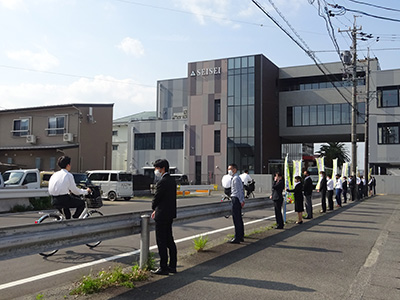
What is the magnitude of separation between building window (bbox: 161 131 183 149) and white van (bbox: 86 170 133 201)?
92.4 ft

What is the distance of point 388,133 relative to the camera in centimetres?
4519

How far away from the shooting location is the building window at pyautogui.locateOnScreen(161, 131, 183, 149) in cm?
5313

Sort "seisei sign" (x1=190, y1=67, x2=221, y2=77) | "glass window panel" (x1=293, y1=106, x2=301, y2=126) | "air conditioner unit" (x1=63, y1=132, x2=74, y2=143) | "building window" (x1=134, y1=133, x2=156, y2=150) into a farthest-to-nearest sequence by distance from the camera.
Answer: "building window" (x1=134, y1=133, x2=156, y2=150)
"glass window panel" (x1=293, y1=106, x2=301, y2=126)
"seisei sign" (x1=190, y1=67, x2=221, y2=77)
"air conditioner unit" (x1=63, y1=132, x2=74, y2=143)

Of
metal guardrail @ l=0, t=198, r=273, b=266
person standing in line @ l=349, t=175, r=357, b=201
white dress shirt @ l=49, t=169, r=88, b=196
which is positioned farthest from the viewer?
person standing in line @ l=349, t=175, r=357, b=201

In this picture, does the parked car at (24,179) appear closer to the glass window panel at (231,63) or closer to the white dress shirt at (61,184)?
the white dress shirt at (61,184)

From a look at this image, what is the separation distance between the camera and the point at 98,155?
36.5m

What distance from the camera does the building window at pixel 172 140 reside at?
53.1m

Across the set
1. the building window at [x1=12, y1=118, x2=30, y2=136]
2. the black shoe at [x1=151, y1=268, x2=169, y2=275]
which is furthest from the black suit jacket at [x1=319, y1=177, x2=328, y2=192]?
the building window at [x1=12, y1=118, x2=30, y2=136]

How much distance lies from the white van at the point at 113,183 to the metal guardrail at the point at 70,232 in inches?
679

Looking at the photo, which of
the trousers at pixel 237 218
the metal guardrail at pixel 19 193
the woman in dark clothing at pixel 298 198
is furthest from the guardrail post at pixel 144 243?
the metal guardrail at pixel 19 193

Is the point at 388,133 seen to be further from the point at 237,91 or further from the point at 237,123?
the point at 237,91

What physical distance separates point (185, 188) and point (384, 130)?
90.3 feet

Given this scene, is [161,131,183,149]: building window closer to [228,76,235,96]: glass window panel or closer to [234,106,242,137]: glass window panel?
[234,106,242,137]: glass window panel

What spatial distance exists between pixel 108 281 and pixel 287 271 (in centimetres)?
283
